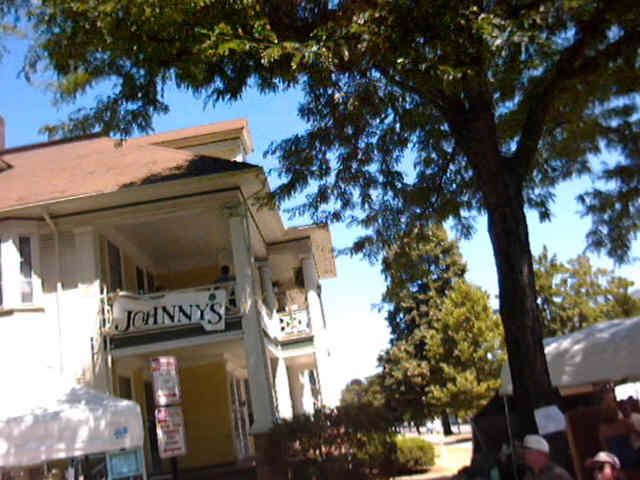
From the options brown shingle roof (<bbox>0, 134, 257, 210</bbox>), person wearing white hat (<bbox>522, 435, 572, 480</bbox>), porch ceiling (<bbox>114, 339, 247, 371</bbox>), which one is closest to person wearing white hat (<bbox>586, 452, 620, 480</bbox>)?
person wearing white hat (<bbox>522, 435, 572, 480</bbox>)

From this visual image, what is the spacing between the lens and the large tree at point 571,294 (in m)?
40.8

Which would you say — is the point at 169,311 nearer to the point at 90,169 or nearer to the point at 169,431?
the point at 90,169

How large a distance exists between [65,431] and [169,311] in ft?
19.1

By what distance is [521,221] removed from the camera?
8953 millimetres

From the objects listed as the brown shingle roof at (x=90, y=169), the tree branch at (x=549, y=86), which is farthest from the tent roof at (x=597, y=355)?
the brown shingle roof at (x=90, y=169)

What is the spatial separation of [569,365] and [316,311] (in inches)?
385

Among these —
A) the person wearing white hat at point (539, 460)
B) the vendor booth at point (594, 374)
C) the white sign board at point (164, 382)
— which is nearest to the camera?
the person wearing white hat at point (539, 460)

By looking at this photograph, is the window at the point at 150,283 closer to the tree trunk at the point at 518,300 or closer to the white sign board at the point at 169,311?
the white sign board at the point at 169,311

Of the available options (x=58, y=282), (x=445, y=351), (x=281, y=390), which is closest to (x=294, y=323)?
(x=281, y=390)

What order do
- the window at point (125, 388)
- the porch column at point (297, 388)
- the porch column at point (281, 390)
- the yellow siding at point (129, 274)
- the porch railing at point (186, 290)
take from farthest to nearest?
the porch column at point (297, 388), the porch column at point (281, 390), the yellow siding at point (129, 274), the window at point (125, 388), the porch railing at point (186, 290)

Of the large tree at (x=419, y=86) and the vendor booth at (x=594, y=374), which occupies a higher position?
the large tree at (x=419, y=86)

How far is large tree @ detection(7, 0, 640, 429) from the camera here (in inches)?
335

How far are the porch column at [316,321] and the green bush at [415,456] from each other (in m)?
2.67

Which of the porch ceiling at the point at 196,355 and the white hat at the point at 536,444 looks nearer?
the white hat at the point at 536,444
